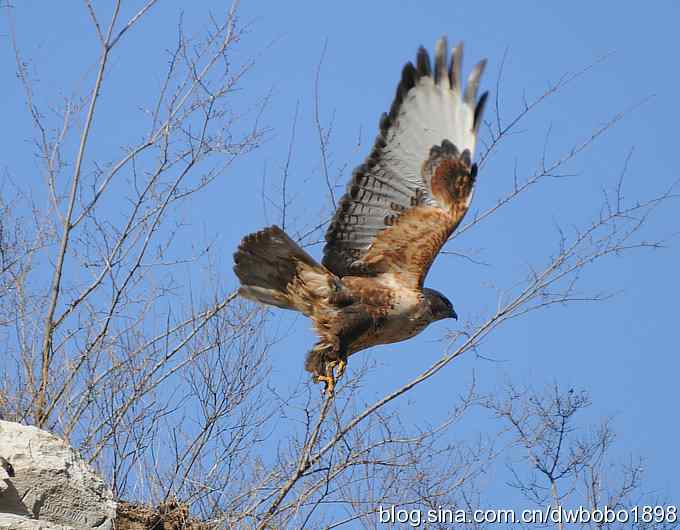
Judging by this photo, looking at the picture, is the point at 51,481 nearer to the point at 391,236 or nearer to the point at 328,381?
the point at 328,381

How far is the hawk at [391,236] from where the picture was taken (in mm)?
6449

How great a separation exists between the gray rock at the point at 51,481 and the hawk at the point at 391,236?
5.48ft

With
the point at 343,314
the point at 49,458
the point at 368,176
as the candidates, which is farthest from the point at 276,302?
the point at 49,458

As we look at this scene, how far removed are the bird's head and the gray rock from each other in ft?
7.55

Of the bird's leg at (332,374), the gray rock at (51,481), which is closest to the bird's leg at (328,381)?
the bird's leg at (332,374)

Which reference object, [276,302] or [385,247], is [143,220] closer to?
[276,302]

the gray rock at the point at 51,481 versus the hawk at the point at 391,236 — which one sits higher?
the hawk at the point at 391,236

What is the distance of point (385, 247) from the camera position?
661 cm

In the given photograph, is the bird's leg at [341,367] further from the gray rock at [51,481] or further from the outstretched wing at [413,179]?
the gray rock at [51,481]

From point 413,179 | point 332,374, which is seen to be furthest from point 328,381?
point 413,179

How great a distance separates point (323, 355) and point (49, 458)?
1953mm

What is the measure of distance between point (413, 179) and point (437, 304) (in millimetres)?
805

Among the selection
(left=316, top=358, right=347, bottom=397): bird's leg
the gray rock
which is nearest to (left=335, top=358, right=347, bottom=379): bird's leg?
(left=316, top=358, right=347, bottom=397): bird's leg

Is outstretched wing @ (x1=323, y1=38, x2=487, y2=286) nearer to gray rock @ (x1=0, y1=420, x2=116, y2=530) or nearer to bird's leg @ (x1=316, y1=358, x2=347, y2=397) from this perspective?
bird's leg @ (x1=316, y1=358, x2=347, y2=397)
